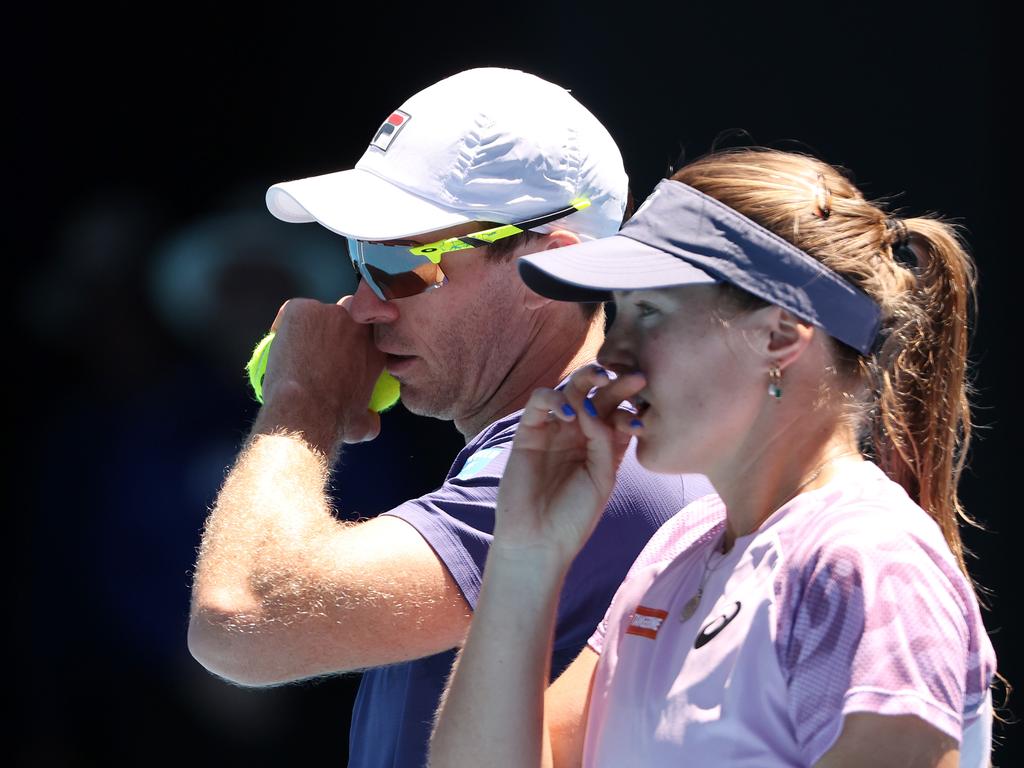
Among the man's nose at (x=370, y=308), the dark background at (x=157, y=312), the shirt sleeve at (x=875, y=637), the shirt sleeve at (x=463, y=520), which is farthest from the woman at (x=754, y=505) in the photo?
the dark background at (x=157, y=312)

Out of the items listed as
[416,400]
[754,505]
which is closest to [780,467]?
[754,505]

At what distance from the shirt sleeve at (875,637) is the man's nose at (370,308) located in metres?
0.94

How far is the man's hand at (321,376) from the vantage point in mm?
1816

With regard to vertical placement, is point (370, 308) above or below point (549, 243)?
below

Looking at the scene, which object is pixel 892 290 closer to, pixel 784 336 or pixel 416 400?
pixel 784 336

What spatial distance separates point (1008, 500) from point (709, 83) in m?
1.11

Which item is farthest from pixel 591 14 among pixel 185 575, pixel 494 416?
pixel 185 575

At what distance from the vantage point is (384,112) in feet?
11.0

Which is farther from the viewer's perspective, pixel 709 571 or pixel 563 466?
Answer: pixel 563 466

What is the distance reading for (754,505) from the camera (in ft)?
4.04

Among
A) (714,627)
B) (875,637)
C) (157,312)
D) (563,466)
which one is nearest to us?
(875,637)

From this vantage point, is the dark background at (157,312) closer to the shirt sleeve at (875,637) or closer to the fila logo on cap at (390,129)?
the fila logo on cap at (390,129)

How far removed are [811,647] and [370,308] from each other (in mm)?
1024

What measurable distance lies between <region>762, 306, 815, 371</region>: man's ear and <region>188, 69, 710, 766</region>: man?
0.43 m
